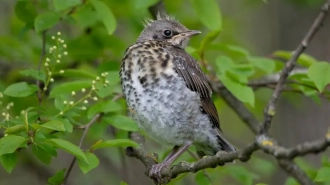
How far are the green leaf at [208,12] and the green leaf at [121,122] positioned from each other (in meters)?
0.96

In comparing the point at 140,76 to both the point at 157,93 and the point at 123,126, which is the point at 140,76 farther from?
the point at 123,126

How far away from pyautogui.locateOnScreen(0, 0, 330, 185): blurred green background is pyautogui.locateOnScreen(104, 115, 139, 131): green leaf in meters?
0.35

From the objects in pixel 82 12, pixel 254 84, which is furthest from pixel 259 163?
pixel 82 12

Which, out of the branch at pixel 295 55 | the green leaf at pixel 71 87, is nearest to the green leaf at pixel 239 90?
the green leaf at pixel 71 87

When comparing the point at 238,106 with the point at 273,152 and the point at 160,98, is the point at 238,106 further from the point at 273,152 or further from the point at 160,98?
the point at 273,152

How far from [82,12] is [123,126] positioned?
1.26m

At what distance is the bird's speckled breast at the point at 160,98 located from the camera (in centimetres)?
521

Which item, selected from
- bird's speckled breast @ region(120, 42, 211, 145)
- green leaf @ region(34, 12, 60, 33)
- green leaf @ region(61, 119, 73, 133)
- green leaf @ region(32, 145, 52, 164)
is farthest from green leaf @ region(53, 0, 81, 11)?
green leaf @ region(32, 145, 52, 164)

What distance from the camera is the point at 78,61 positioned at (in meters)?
6.64

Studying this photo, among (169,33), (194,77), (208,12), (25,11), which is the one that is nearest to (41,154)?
(194,77)

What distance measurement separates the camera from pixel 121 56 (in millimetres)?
6555

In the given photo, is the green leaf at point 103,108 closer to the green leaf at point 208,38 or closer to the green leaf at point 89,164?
the green leaf at point 89,164

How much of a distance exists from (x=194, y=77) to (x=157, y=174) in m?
0.98

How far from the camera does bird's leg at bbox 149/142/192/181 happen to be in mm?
4938
